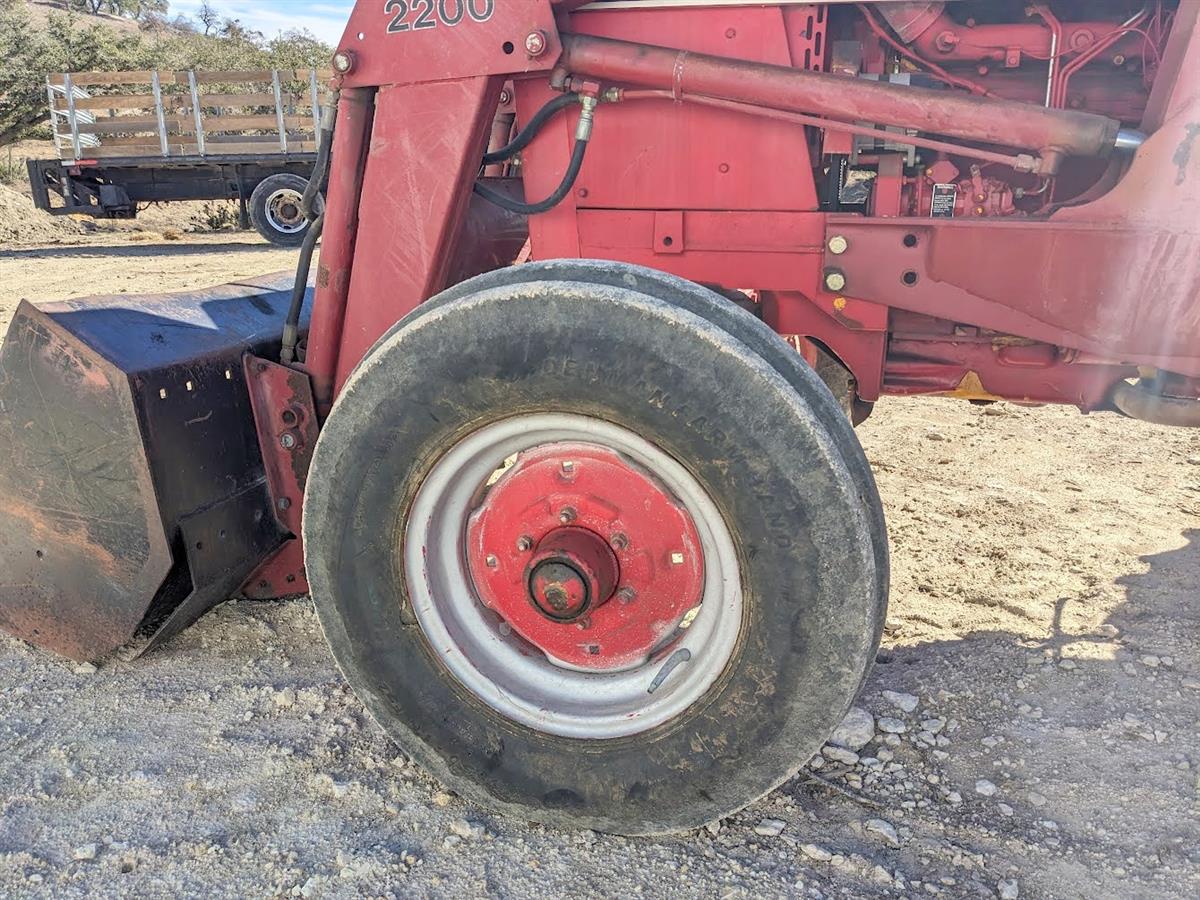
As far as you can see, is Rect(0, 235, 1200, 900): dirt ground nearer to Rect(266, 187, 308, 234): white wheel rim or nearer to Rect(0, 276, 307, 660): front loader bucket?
Rect(0, 276, 307, 660): front loader bucket

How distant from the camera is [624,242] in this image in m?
2.71

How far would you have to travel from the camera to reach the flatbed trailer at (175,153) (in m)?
14.2

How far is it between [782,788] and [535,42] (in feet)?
6.19

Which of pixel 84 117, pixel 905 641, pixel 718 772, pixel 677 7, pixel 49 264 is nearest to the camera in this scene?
pixel 718 772

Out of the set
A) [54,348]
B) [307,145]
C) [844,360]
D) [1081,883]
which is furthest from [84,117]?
[1081,883]

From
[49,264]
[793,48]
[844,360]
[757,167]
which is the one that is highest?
[793,48]

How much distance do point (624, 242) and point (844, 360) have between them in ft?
2.37

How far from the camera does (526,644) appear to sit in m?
2.24

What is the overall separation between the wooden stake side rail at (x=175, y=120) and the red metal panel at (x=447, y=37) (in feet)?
41.7

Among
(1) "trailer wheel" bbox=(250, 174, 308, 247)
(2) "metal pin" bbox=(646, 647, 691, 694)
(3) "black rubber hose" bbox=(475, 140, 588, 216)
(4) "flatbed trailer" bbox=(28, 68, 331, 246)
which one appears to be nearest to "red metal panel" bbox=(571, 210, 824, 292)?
(3) "black rubber hose" bbox=(475, 140, 588, 216)

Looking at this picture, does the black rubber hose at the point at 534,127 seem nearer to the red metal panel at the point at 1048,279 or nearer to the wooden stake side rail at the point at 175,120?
the red metal panel at the point at 1048,279

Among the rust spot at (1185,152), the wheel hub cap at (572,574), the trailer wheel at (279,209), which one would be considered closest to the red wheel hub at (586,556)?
the wheel hub cap at (572,574)

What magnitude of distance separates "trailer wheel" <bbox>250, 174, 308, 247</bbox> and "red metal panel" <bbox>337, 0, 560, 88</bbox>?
12187 millimetres

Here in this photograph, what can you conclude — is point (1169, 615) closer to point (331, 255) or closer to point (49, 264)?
point (331, 255)
